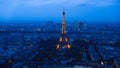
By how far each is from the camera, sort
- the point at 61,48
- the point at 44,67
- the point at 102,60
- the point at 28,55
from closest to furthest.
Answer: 1. the point at 44,67
2. the point at 102,60
3. the point at 28,55
4. the point at 61,48

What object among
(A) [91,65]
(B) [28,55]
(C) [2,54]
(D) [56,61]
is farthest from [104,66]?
(C) [2,54]

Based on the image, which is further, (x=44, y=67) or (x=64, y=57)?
(x=64, y=57)

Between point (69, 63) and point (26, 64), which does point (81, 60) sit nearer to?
point (69, 63)

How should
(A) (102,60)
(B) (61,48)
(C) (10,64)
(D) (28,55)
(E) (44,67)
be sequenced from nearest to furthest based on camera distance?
(E) (44,67) < (C) (10,64) < (A) (102,60) < (D) (28,55) < (B) (61,48)

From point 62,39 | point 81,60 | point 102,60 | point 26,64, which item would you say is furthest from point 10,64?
point 62,39

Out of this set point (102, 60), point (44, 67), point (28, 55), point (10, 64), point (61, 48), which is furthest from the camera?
point (61, 48)

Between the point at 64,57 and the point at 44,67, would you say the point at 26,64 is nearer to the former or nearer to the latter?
the point at 44,67

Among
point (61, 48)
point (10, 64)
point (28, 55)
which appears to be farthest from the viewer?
point (61, 48)

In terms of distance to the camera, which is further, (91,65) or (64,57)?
(64,57)

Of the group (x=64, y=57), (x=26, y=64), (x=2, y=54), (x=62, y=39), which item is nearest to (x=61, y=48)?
(x=62, y=39)
